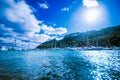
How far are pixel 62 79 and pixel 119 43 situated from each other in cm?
21455

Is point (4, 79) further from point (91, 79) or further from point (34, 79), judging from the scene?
point (91, 79)

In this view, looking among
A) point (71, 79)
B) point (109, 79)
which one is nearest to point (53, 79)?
point (71, 79)

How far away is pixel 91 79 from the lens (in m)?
15.0

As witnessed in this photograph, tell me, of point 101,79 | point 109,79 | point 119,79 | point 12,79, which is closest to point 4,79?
point 12,79

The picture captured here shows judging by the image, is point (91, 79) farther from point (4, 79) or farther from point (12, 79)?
point (4, 79)

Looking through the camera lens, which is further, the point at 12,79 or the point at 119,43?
the point at 119,43

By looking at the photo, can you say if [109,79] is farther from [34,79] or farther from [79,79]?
[34,79]

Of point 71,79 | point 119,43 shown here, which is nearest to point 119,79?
point 71,79

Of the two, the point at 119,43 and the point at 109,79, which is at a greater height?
the point at 119,43

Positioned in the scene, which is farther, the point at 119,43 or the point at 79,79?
the point at 119,43

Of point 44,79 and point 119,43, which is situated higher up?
point 119,43

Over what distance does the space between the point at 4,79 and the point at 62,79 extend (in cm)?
800

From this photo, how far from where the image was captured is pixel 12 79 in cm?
1456

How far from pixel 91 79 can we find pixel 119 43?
8363 inches
